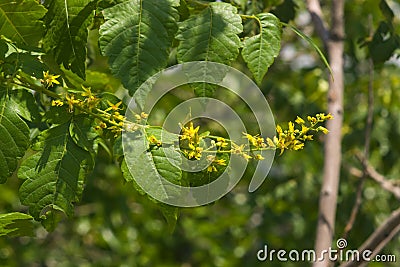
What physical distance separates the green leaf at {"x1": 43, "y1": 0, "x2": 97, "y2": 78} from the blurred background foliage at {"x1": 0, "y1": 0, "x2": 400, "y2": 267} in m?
1.36

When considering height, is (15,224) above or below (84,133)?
below

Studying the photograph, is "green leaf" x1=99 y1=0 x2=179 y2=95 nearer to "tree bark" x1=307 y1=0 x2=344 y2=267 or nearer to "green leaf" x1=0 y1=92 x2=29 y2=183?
"green leaf" x1=0 y1=92 x2=29 y2=183

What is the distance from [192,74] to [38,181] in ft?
0.94

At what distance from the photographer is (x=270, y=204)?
3566 mm

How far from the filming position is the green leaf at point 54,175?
1.09 meters

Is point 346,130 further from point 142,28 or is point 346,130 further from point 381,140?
point 142,28

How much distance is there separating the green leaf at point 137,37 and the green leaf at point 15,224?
272 mm

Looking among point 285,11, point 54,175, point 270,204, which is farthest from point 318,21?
point 270,204

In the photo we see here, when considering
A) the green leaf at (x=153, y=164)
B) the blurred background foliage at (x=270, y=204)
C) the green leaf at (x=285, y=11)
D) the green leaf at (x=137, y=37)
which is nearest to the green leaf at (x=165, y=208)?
the green leaf at (x=153, y=164)

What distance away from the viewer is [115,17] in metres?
1.10

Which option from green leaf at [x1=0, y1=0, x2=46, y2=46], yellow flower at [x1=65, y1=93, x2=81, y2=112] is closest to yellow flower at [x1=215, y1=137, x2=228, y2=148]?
yellow flower at [x1=65, y1=93, x2=81, y2=112]

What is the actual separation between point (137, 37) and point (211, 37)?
0.12 metres

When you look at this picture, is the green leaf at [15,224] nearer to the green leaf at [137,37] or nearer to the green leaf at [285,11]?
the green leaf at [137,37]

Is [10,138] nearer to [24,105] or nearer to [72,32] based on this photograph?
[24,105]
